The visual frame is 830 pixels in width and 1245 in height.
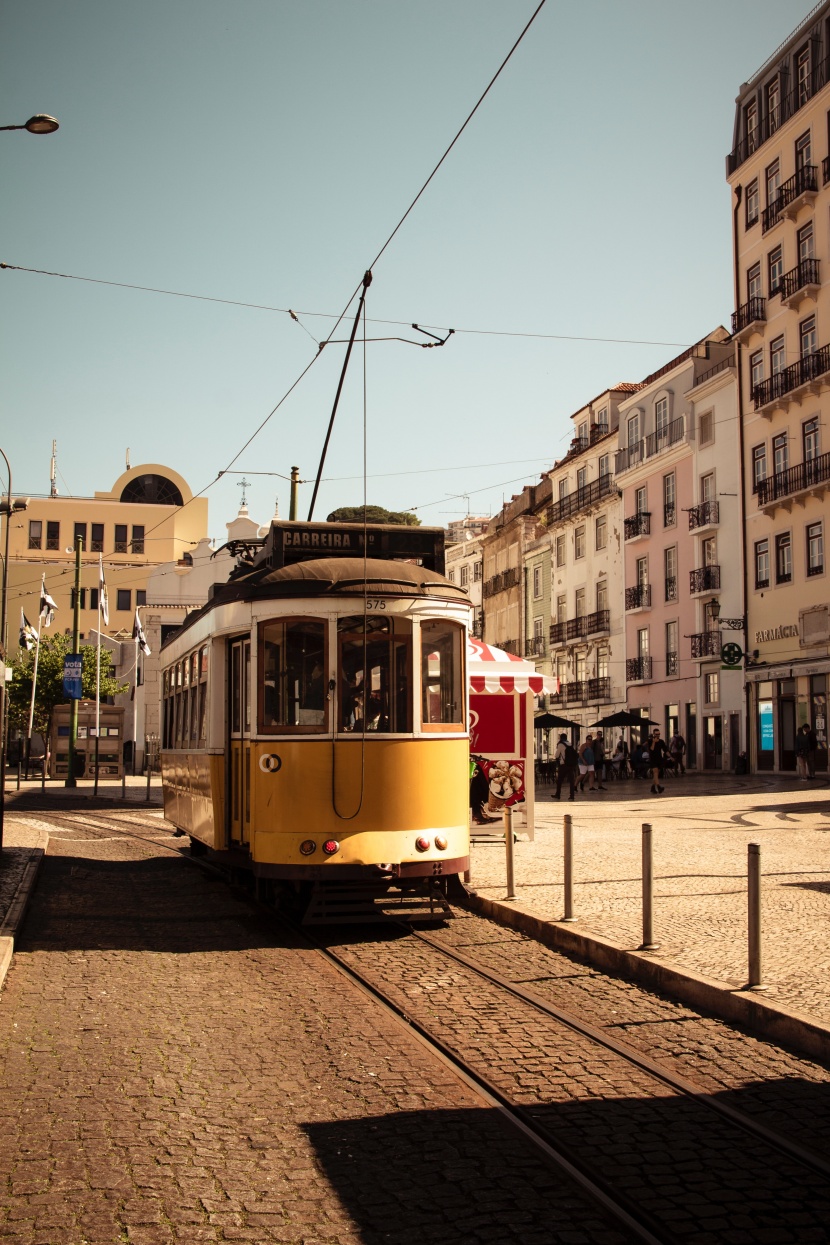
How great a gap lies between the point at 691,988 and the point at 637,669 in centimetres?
4707

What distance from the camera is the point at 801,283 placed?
1608 inches

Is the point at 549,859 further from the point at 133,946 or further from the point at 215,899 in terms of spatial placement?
the point at 133,946

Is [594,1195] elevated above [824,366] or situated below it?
below

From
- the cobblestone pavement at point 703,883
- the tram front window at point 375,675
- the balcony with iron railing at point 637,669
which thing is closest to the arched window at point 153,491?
the balcony with iron railing at point 637,669

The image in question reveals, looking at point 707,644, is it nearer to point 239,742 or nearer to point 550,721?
point 550,721

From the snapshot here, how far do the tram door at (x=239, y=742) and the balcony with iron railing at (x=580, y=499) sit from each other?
155 ft

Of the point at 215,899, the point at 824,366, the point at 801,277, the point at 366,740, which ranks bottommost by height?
the point at 215,899

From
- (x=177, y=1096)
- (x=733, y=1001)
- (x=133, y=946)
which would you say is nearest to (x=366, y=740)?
(x=133, y=946)

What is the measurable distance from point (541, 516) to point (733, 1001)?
205 ft

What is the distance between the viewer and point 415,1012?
820 centimetres

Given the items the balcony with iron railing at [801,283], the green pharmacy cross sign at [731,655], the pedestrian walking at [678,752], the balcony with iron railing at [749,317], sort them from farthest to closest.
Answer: the pedestrian walking at [678,752] → the balcony with iron railing at [749,317] → the green pharmacy cross sign at [731,655] → the balcony with iron railing at [801,283]

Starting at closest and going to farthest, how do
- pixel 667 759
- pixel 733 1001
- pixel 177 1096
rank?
pixel 177 1096 < pixel 733 1001 < pixel 667 759

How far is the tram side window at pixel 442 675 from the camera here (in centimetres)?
1137

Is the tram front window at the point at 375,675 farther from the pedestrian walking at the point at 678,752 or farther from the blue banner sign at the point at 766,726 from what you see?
the pedestrian walking at the point at 678,752
